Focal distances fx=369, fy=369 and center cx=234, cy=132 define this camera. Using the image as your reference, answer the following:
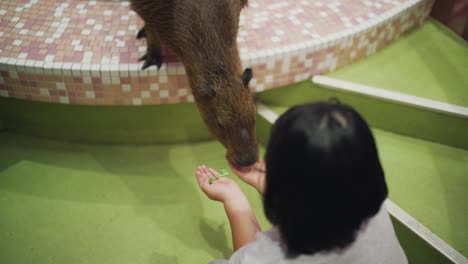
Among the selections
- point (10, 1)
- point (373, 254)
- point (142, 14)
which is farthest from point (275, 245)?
point (10, 1)

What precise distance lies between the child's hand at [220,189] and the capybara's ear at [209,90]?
33 cm

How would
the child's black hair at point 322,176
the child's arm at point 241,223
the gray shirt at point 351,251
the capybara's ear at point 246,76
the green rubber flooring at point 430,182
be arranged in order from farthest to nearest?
the green rubber flooring at point 430,182
the capybara's ear at point 246,76
the child's arm at point 241,223
the gray shirt at point 351,251
the child's black hair at point 322,176

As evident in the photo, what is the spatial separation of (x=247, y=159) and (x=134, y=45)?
3.69 feet

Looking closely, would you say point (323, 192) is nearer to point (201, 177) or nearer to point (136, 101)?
point (201, 177)

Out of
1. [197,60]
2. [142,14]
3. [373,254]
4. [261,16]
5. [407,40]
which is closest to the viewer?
[373,254]

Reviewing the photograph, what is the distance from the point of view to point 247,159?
1560 mm

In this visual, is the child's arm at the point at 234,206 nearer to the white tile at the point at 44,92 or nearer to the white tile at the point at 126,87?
the white tile at the point at 126,87

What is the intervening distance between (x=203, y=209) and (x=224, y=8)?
1.07 meters

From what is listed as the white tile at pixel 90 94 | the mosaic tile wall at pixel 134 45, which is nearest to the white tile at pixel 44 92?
the mosaic tile wall at pixel 134 45

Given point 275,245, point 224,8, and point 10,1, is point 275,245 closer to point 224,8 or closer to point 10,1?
point 224,8

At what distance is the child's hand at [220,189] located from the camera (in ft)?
4.97

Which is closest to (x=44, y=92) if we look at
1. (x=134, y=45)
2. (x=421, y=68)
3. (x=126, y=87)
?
(x=126, y=87)

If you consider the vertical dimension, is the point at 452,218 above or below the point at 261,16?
below

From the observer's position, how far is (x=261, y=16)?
2.46 meters
